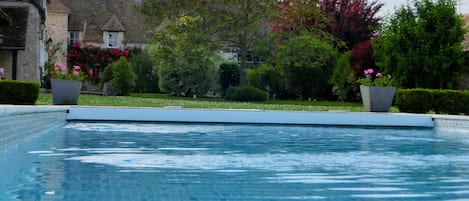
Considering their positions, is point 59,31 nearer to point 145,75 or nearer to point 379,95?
point 145,75

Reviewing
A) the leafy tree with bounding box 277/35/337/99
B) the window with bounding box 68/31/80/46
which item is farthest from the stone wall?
the leafy tree with bounding box 277/35/337/99

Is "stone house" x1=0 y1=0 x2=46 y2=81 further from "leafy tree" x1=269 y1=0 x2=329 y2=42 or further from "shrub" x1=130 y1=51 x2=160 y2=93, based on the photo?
"leafy tree" x1=269 y1=0 x2=329 y2=42

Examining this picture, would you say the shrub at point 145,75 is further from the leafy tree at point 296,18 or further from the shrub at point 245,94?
the shrub at point 245,94

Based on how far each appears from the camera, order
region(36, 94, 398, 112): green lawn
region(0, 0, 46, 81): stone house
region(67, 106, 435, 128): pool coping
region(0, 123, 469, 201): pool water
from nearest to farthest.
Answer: region(0, 123, 469, 201): pool water → region(67, 106, 435, 128): pool coping → region(36, 94, 398, 112): green lawn → region(0, 0, 46, 81): stone house

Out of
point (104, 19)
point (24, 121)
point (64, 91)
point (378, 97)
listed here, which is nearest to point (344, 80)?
point (378, 97)

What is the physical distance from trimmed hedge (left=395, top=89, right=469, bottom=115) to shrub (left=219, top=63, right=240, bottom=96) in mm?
18816

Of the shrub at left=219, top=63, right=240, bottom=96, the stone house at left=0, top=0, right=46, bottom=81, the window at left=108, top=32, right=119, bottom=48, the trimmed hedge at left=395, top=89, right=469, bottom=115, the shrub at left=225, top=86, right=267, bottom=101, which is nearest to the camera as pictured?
the trimmed hedge at left=395, top=89, right=469, bottom=115

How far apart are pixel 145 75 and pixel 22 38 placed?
12.9m

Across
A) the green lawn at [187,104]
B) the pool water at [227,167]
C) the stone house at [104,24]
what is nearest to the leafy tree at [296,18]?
the green lawn at [187,104]

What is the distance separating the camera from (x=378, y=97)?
1827 centimetres

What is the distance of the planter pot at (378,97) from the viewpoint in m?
18.1

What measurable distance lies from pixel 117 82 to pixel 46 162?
86.2ft

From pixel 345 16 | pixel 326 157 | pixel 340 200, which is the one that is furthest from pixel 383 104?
pixel 345 16

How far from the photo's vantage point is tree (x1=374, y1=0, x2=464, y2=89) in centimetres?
2445
